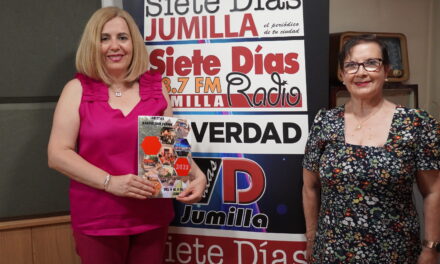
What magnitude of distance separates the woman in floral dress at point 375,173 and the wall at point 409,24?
1.20 metres

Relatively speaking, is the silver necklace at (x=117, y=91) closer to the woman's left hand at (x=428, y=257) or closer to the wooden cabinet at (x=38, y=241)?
the wooden cabinet at (x=38, y=241)

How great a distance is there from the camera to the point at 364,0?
8.91ft

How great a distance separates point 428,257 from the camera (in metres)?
1.55

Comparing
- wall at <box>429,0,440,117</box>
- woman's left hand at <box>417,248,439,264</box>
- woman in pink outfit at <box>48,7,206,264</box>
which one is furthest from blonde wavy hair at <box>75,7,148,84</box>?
wall at <box>429,0,440,117</box>

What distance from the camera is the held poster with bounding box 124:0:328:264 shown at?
6.53ft

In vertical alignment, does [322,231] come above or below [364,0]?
below

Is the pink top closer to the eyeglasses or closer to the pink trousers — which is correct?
the pink trousers

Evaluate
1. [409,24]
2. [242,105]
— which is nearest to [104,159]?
[242,105]

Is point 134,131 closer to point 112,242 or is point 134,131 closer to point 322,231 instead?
point 112,242

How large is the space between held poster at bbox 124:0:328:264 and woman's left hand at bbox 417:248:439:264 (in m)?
0.58

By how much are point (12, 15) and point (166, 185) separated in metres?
1.14

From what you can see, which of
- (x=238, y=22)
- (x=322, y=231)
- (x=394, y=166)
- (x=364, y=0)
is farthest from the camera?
(x=364, y=0)

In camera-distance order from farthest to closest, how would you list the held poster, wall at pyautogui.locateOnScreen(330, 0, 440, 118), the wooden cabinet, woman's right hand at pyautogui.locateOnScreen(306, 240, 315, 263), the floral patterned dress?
wall at pyautogui.locateOnScreen(330, 0, 440, 118) → the wooden cabinet → the held poster → woman's right hand at pyautogui.locateOnScreen(306, 240, 315, 263) → the floral patterned dress

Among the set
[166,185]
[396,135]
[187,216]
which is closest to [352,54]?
[396,135]
